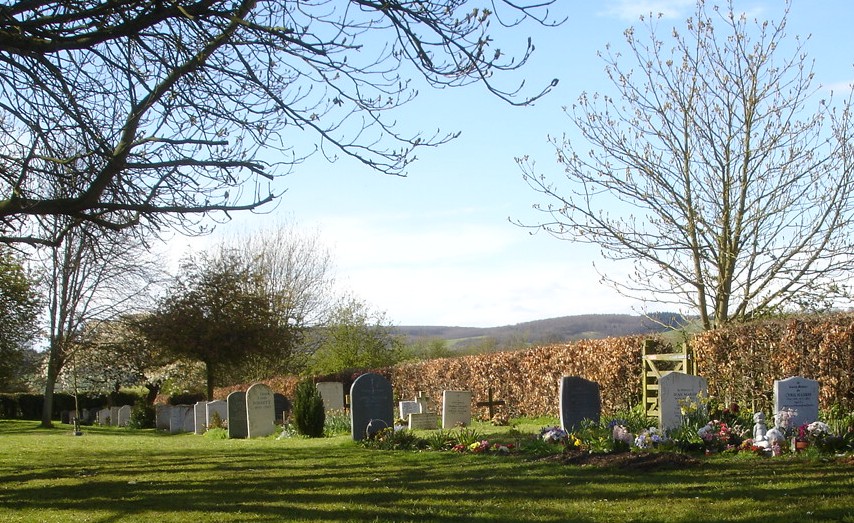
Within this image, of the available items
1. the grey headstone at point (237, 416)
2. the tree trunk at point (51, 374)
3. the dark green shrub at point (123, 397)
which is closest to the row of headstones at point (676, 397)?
the grey headstone at point (237, 416)

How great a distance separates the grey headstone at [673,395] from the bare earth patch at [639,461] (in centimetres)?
217

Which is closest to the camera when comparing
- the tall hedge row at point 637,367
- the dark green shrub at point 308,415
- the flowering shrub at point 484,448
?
the flowering shrub at point 484,448

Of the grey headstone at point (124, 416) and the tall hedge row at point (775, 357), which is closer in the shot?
the tall hedge row at point (775, 357)

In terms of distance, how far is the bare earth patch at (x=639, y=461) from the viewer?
10.6 meters

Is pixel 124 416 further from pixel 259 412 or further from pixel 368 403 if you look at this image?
pixel 368 403

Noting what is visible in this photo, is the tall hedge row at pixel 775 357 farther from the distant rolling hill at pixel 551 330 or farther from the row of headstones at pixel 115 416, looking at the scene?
the row of headstones at pixel 115 416

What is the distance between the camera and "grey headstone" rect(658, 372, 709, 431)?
536 inches

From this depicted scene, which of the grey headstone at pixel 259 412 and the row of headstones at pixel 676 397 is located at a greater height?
the row of headstones at pixel 676 397

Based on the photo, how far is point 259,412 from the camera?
2253 cm

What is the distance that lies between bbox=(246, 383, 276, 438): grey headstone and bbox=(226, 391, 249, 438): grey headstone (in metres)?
0.29

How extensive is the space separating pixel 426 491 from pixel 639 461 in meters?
2.98

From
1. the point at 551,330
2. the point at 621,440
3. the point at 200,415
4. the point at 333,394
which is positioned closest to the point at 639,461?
the point at 621,440

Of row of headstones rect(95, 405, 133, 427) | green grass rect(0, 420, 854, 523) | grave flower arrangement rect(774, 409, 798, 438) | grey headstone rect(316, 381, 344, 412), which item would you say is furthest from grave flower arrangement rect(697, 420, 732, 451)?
row of headstones rect(95, 405, 133, 427)

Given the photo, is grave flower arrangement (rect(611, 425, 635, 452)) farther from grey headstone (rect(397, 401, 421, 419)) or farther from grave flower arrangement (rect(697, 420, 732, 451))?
grey headstone (rect(397, 401, 421, 419))
